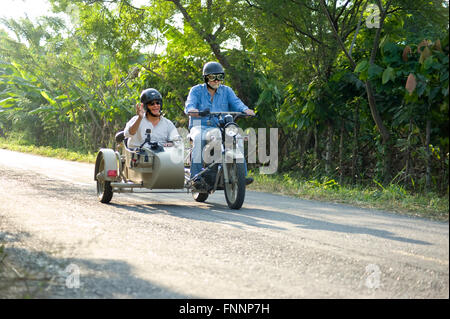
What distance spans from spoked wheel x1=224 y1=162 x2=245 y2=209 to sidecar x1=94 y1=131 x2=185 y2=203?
2.06 feet

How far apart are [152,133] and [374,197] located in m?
3.52

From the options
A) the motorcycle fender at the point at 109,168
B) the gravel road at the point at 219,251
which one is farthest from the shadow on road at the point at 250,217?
the motorcycle fender at the point at 109,168

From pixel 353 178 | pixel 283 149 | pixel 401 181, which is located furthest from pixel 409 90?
pixel 283 149

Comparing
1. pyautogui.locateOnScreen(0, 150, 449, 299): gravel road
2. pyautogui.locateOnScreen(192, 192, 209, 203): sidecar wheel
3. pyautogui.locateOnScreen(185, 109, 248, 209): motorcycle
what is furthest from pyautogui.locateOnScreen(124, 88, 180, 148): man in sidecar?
pyautogui.locateOnScreen(192, 192, 209, 203): sidecar wheel

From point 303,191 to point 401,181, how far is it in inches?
74.9

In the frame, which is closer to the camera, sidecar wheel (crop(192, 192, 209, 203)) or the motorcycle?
the motorcycle

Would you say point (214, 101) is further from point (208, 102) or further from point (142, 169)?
point (142, 169)

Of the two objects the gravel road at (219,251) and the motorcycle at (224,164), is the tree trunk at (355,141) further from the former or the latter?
the motorcycle at (224,164)

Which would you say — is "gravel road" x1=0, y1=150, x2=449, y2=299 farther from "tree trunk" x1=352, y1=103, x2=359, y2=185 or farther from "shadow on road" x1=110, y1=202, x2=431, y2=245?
"tree trunk" x1=352, y1=103, x2=359, y2=185

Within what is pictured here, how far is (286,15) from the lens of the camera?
1241 centimetres

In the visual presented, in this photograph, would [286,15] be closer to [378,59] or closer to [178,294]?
[378,59]

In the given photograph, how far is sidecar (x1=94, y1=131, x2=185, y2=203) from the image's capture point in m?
8.19

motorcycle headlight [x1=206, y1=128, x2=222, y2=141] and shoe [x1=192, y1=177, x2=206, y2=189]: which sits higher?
motorcycle headlight [x1=206, y1=128, x2=222, y2=141]
